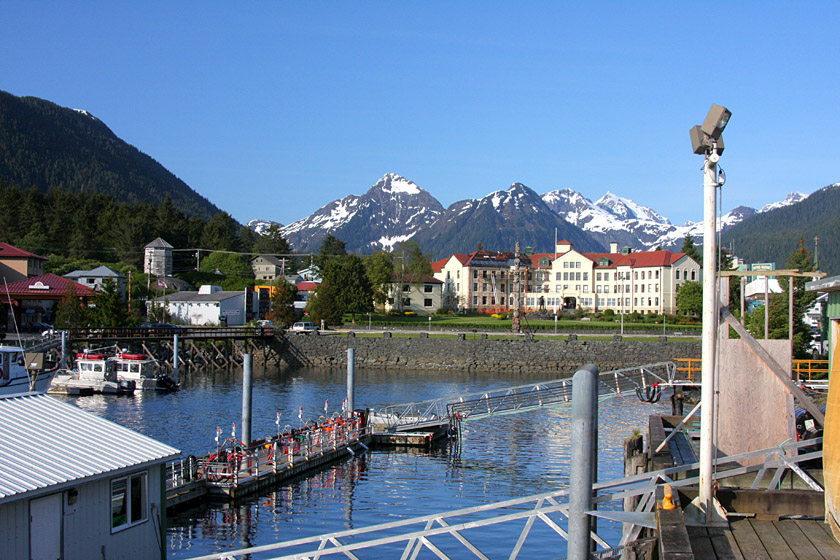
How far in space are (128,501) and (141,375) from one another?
140 feet

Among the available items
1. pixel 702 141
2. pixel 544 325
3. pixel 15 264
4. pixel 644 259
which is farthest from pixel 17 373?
pixel 644 259

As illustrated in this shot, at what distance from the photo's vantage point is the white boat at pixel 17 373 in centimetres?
4156

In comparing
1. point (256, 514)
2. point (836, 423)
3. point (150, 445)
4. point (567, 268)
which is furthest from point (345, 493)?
point (567, 268)

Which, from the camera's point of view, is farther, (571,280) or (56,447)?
(571,280)

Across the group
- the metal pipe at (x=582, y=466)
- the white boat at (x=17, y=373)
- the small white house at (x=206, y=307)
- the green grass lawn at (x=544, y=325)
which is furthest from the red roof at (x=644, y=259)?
the metal pipe at (x=582, y=466)

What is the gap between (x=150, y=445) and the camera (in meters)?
15.8

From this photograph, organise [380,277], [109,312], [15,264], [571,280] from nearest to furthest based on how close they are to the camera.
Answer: [109,312] < [15,264] < [380,277] < [571,280]

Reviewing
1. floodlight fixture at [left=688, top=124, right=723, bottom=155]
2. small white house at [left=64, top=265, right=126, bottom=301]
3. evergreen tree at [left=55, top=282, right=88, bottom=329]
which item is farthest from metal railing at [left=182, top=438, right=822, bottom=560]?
small white house at [left=64, top=265, right=126, bottom=301]

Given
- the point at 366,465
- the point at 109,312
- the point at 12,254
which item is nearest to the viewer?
the point at 366,465

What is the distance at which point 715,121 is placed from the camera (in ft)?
31.8

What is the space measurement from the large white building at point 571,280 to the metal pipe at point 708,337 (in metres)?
107

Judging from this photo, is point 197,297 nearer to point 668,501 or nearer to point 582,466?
point 668,501

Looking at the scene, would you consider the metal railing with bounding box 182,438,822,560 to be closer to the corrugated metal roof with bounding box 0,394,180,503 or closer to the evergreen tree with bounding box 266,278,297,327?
the corrugated metal roof with bounding box 0,394,180,503

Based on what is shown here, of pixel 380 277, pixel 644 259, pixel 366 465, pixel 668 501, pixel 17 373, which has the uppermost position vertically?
pixel 644 259
